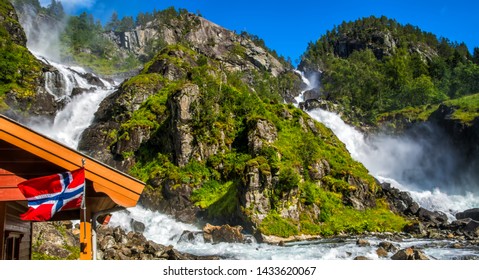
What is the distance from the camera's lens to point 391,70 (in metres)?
84.9

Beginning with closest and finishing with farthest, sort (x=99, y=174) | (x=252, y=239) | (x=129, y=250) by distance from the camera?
(x=99, y=174) → (x=129, y=250) → (x=252, y=239)

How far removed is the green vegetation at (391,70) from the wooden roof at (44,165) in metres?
67.5

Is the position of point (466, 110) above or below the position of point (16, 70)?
below

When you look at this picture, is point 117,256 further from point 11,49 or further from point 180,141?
point 11,49

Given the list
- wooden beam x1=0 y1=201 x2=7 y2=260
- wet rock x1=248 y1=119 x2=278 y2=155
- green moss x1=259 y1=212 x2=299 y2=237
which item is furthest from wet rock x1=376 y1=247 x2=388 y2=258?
wooden beam x1=0 y1=201 x2=7 y2=260

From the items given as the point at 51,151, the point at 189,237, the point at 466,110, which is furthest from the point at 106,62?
the point at 51,151

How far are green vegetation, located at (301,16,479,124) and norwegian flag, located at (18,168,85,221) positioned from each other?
224 ft

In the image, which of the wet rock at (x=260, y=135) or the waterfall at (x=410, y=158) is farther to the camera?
the waterfall at (x=410, y=158)

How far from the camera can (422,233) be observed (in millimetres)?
28578

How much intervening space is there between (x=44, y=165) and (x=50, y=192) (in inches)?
30.7

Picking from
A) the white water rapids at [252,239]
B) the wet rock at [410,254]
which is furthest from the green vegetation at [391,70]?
the wet rock at [410,254]

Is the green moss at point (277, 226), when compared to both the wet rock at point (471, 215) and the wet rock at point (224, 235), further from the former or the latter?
the wet rock at point (471, 215)

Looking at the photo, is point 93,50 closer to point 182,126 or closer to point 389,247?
point 182,126

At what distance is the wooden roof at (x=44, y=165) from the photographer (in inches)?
225
